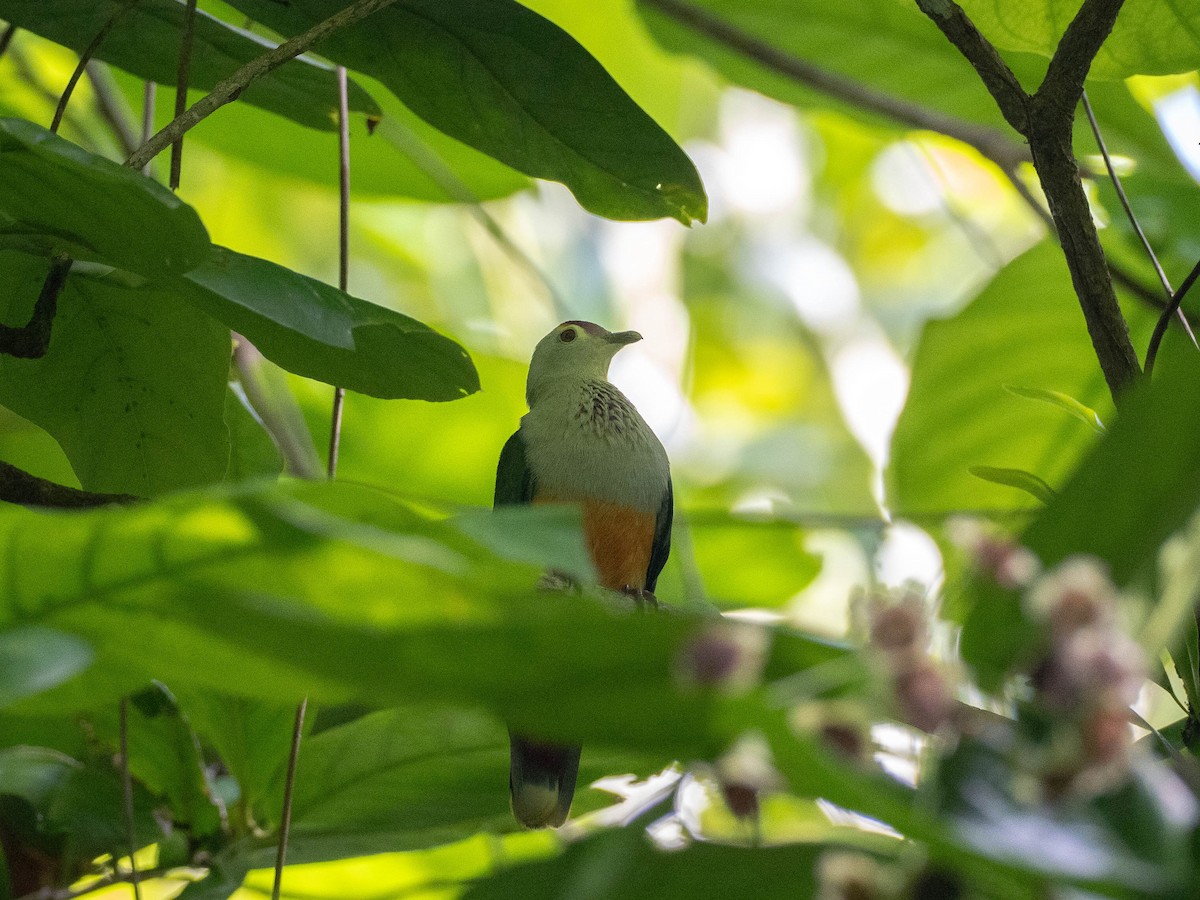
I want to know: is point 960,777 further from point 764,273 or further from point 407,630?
point 764,273

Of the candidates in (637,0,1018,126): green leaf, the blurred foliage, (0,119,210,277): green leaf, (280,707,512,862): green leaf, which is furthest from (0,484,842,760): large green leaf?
(637,0,1018,126): green leaf

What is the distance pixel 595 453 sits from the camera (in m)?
1.90

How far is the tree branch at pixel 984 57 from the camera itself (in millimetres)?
1082

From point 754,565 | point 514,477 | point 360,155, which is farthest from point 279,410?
point 754,565

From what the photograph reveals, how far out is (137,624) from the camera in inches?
27.4

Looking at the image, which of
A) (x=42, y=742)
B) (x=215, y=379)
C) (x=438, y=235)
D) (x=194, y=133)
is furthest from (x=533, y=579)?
(x=438, y=235)

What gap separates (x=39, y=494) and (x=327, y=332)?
337 millimetres

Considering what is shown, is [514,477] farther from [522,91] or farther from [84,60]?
[84,60]

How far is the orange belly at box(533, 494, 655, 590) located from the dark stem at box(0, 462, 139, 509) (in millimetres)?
829

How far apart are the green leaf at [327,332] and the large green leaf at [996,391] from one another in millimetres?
1100

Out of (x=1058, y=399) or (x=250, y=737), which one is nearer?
(x=1058, y=399)

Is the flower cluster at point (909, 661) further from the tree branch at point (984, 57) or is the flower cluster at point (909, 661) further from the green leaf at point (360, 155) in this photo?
the green leaf at point (360, 155)

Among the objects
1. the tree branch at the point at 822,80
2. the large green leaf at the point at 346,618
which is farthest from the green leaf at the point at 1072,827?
the tree branch at the point at 822,80

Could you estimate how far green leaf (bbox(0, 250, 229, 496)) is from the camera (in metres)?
1.16
